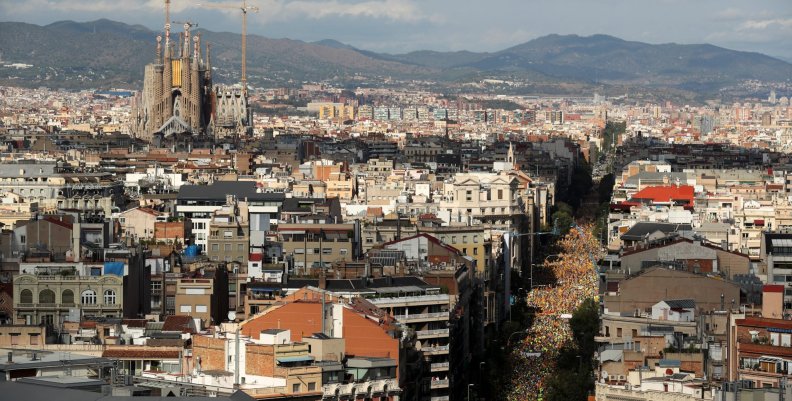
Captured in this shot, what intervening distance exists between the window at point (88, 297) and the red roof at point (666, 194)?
45.5m

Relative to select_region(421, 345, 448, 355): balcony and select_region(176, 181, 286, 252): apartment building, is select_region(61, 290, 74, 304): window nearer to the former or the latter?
select_region(421, 345, 448, 355): balcony

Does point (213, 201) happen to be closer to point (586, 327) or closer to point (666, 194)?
point (666, 194)

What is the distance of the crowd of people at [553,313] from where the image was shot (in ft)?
183

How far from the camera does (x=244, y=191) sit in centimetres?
8088

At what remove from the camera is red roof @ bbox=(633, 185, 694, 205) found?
9019 centimetres

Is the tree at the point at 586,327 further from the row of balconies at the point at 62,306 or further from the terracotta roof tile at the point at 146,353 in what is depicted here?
the terracotta roof tile at the point at 146,353

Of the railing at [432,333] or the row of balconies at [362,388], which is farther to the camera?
the railing at [432,333]

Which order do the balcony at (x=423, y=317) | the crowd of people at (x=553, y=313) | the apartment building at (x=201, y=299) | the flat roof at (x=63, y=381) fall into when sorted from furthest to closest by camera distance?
the crowd of people at (x=553, y=313) → the apartment building at (x=201, y=299) → the balcony at (x=423, y=317) → the flat roof at (x=63, y=381)

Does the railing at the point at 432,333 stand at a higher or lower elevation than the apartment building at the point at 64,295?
lower

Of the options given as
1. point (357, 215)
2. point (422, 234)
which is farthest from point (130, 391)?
point (357, 215)

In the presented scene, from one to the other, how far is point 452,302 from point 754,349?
14.9 metres

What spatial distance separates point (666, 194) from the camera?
Result: 91750 millimetres

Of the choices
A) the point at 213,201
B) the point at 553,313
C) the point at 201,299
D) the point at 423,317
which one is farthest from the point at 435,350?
the point at 213,201

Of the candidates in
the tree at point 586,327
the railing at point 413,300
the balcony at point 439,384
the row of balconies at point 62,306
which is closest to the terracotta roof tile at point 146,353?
the row of balconies at point 62,306
